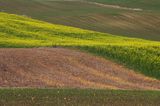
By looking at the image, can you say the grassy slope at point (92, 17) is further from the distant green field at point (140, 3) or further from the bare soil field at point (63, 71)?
the bare soil field at point (63, 71)

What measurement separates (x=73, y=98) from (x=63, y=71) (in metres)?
8.72

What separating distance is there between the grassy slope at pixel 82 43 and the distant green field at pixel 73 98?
38.1 ft

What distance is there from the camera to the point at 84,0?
79625 millimetres

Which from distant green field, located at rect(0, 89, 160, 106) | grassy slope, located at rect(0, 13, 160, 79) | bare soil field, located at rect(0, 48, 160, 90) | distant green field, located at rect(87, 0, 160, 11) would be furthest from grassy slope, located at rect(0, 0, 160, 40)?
distant green field, located at rect(0, 89, 160, 106)

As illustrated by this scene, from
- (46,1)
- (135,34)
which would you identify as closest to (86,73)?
(135,34)

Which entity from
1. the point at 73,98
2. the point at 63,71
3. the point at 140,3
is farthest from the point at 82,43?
the point at 140,3

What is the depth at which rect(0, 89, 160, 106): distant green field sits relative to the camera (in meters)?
17.4

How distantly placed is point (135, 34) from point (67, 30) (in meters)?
9.81

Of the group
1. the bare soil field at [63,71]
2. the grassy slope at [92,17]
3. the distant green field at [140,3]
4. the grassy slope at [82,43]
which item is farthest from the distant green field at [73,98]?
the distant green field at [140,3]

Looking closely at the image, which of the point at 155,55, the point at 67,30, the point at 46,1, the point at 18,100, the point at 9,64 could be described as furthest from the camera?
the point at 46,1

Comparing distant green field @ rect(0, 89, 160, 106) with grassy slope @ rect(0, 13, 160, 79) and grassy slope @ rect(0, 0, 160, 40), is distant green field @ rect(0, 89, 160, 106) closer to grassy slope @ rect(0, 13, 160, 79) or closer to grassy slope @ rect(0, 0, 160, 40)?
grassy slope @ rect(0, 13, 160, 79)

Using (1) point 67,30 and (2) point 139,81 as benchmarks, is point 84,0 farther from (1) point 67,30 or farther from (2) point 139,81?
(2) point 139,81

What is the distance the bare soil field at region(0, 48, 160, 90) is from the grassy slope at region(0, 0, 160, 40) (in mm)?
19648

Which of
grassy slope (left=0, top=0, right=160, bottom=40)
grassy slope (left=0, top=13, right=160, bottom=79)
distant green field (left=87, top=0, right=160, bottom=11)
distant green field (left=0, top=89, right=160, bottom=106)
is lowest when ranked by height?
distant green field (left=87, top=0, right=160, bottom=11)
